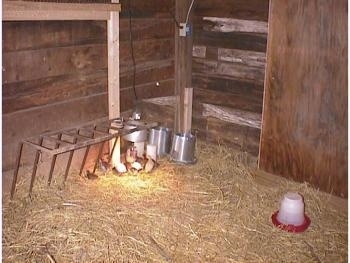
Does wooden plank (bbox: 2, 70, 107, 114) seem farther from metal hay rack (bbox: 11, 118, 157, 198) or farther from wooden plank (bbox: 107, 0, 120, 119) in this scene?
metal hay rack (bbox: 11, 118, 157, 198)

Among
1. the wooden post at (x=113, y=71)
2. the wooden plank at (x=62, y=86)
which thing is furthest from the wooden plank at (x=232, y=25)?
the wooden post at (x=113, y=71)

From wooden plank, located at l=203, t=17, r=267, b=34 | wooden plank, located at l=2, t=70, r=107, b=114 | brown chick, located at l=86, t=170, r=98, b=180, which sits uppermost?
wooden plank, located at l=203, t=17, r=267, b=34

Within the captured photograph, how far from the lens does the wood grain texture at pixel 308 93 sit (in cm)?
244

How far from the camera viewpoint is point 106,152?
3082 millimetres

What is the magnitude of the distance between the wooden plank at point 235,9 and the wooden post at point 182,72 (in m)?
0.12

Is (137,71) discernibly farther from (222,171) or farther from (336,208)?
(336,208)

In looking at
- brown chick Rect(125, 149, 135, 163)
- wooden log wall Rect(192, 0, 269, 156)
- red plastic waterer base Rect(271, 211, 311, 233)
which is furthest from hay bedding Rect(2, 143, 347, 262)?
wooden log wall Rect(192, 0, 269, 156)

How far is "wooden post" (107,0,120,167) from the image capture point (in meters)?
2.81

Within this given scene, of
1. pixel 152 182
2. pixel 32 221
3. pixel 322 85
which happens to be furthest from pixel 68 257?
pixel 322 85

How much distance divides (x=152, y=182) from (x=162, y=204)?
1.12ft

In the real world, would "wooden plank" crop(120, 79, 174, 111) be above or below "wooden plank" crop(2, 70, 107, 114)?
below

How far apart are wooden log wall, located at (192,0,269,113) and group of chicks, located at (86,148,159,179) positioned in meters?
0.78

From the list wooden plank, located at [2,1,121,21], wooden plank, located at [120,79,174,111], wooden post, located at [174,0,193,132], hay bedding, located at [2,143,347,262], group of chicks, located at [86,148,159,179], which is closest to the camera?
hay bedding, located at [2,143,347,262]

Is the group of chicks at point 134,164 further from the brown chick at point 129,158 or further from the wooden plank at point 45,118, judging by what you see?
the wooden plank at point 45,118
